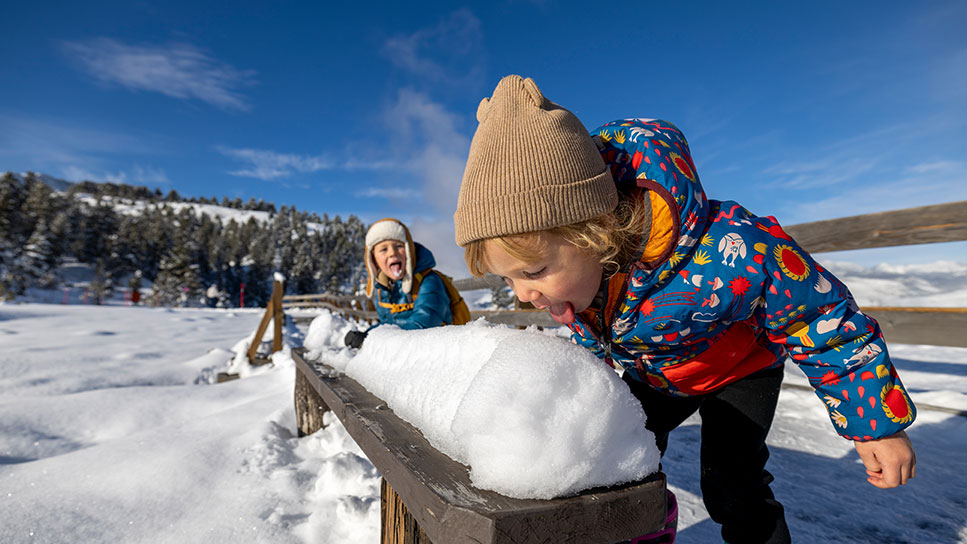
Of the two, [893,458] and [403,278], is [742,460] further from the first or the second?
[403,278]

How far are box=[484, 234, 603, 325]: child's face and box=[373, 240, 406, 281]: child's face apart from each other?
250cm

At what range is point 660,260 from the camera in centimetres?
122

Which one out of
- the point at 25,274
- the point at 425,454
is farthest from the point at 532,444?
the point at 25,274

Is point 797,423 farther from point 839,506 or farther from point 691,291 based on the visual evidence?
point 691,291

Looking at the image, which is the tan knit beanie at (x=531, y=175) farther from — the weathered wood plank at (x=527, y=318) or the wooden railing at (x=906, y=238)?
the weathered wood plank at (x=527, y=318)

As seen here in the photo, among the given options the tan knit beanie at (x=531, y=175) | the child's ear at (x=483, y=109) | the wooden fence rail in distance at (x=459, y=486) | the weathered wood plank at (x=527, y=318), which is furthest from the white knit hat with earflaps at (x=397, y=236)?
the tan knit beanie at (x=531, y=175)

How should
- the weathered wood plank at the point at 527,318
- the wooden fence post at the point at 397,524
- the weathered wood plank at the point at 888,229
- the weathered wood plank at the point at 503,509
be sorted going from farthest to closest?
the weathered wood plank at the point at 527,318, the weathered wood plank at the point at 888,229, the wooden fence post at the point at 397,524, the weathered wood plank at the point at 503,509

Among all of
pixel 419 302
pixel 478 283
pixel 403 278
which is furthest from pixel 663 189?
pixel 478 283

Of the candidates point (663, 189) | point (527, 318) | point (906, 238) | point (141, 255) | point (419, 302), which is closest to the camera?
point (663, 189)

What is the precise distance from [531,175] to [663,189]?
365 mm

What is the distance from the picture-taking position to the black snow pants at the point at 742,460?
4.59ft

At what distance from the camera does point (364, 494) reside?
6.09ft

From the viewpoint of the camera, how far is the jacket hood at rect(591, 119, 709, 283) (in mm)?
1191

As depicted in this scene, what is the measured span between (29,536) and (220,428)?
1095 millimetres
